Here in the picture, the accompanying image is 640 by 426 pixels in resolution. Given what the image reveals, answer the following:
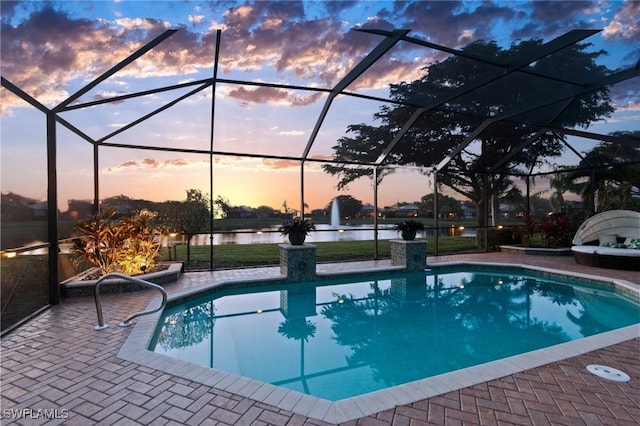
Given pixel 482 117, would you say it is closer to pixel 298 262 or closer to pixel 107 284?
pixel 298 262

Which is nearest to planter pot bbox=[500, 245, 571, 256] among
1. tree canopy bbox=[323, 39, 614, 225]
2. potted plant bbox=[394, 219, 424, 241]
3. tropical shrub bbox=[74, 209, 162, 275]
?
tree canopy bbox=[323, 39, 614, 225]

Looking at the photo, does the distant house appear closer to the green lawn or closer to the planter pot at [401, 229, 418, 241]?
the green lawn

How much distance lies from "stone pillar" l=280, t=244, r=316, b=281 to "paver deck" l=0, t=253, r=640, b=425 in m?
4.20

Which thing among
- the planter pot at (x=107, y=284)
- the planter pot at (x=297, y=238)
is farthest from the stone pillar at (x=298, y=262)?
the planter pot at (x=107, y=284)

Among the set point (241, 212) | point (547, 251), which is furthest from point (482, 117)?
point (241, 212)

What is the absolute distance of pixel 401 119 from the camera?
30.8 feet

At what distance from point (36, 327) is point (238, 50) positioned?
5.01 metres

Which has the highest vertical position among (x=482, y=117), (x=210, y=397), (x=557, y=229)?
(x=482, y=117)

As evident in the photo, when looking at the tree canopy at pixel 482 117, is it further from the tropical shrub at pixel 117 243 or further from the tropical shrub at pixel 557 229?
the tropical shrub at pixel 117 243

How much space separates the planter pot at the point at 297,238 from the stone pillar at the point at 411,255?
2.82 meters

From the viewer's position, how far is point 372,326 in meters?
5.34

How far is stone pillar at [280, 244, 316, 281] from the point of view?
24.8ft

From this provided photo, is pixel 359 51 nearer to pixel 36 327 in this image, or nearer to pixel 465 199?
pixel 36 327

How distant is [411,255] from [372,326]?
3968 mm
